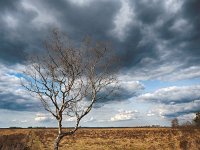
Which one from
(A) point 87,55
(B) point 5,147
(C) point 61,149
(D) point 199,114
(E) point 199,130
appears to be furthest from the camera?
(D) point 199,114

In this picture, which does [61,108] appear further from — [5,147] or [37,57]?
[5,147]

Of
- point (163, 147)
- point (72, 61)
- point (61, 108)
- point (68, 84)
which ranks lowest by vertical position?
point (163, 147)

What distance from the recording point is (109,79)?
28.1 meters

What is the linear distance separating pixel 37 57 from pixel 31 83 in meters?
2.52

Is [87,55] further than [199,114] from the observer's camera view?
No

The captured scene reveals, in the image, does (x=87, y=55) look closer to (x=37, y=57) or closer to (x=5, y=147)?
(x=37, y=57)

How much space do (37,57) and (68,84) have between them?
13.3ft

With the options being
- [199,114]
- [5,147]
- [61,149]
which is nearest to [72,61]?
[5,147]

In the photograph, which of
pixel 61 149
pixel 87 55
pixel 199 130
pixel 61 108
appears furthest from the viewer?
pixel 199 130

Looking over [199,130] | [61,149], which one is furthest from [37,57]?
[199,130]

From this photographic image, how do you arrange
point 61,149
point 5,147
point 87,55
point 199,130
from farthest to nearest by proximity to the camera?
point 199,130 < point 61,149 < point 5,147 < point 87,55

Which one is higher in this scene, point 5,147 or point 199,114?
point 199,114

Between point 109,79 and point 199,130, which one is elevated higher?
point 109,79

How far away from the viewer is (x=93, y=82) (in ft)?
89.6
